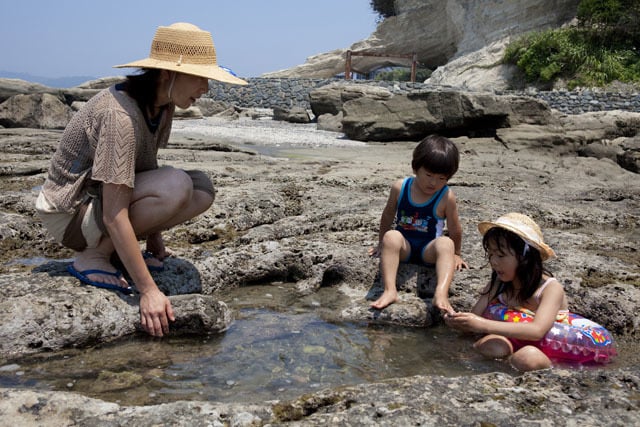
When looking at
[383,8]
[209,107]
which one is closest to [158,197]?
[209,107]

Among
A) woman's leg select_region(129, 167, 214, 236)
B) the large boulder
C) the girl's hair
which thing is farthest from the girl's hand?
the large boulder

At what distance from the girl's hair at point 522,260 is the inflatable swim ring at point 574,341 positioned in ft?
0.44

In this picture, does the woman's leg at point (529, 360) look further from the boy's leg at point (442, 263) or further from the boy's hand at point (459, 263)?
the boy's hand at point (459, 263)

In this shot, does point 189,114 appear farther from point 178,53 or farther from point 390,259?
point 178,53

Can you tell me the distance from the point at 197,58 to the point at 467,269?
76.4 inches

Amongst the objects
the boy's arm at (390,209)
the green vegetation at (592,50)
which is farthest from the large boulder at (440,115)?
the boy's arm at (390,209)

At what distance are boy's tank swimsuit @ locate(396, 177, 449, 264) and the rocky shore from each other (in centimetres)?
22

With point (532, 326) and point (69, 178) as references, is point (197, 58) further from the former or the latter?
point (532, 326)

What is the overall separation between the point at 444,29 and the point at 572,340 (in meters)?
32.7

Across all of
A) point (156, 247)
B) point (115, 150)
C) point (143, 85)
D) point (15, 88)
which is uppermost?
point (15, 88)

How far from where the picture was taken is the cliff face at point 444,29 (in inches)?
1056

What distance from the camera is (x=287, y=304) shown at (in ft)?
11.3

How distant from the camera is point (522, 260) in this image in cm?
313

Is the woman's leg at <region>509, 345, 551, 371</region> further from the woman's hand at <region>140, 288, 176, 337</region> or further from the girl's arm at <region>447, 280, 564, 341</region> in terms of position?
the woman's hand at <region>140, 288, 176, 337</region>
